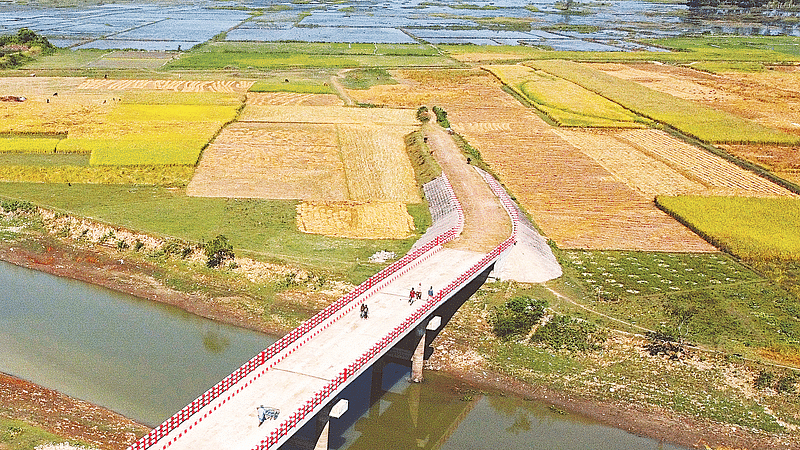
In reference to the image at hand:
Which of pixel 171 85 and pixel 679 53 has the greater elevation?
pixel 679 53

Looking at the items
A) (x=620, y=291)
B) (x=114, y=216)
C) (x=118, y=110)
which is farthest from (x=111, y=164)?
(x=620, y=291)

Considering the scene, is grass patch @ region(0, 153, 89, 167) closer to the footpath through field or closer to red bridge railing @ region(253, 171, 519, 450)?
the footpath through field

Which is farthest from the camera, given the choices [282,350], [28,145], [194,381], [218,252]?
[28,145]

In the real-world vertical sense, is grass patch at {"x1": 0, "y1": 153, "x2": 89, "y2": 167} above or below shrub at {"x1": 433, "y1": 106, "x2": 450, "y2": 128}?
below

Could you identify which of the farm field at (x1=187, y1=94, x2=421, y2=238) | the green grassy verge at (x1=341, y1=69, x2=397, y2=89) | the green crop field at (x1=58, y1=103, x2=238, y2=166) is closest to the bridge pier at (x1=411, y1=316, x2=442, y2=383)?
the farm field at (x1=187, y1=94, x2=421, y2=238)

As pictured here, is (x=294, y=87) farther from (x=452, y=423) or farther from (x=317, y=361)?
(x=317, y=361)

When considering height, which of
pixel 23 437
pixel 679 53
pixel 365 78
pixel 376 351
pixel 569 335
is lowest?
pixel 569 335

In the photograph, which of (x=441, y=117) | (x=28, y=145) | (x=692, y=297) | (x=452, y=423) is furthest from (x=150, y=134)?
(x=692, y=297)

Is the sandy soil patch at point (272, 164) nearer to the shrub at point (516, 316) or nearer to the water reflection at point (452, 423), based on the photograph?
the shrub at point (516, 316)
